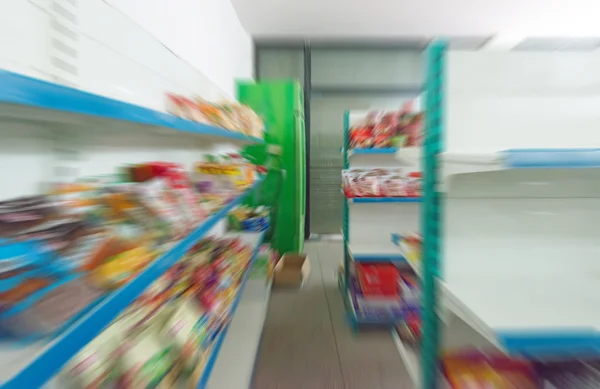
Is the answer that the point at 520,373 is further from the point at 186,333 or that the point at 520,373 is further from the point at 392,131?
the point at 392,131

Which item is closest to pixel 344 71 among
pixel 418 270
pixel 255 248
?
pixel 255 248

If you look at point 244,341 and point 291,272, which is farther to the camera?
point 291,272

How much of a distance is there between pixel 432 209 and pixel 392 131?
1619 mm

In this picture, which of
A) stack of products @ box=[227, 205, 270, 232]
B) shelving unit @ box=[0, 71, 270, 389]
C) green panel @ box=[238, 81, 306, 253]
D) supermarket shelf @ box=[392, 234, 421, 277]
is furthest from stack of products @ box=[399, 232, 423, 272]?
green panel @ box=[238, 81, 306, 253]

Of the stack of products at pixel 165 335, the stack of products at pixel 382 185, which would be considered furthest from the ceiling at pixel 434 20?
the stack of products at pixel 165 335

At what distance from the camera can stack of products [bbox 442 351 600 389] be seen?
41.4 inches

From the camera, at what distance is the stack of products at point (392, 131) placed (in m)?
2.78

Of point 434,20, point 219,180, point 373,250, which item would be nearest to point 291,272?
point 373,250

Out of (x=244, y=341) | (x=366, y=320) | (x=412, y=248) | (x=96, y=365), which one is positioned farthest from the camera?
(x=366, y=320)

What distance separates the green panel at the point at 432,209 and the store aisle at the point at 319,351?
2.48 ft

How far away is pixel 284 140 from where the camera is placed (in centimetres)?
425

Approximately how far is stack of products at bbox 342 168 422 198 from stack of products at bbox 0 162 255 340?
1.83m

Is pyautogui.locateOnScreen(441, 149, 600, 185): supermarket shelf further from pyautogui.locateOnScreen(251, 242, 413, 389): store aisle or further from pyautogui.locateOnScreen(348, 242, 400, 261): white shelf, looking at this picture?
pyautogui.locateOnScreen(348, 242, 400, 261): white shelf

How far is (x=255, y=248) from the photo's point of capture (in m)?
2.63
